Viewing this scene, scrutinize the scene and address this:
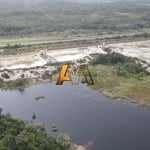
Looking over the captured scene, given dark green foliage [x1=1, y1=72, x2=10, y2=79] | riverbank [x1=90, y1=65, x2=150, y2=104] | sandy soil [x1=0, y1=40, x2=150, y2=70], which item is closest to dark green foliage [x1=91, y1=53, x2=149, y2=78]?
riverbank [x1=90, y1=65, x2=150, y2=104]

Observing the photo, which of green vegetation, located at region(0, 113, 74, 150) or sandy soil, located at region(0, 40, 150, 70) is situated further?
sandy soil, located at region(0, 40, 150, 70)

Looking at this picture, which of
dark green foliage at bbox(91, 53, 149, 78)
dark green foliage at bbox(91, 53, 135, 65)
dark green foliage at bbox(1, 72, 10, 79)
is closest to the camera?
dark green foliage at bbox(91, 53, 149, 78)

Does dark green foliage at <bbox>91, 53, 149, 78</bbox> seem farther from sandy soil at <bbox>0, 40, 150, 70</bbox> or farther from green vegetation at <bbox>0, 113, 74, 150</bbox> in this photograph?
green vegetation at <bbox>0, 113, 74, 150</bbox>

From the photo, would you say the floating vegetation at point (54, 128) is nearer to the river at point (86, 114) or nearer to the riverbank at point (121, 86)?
the river at point (86, 114)

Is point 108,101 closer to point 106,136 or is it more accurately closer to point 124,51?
point 106,136


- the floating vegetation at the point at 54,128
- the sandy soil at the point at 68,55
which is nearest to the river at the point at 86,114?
the floating vegetation at the point at 54,128

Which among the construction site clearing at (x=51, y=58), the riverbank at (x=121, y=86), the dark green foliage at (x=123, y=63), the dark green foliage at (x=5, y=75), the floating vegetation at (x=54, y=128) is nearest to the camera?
the floating vegetation at (x=54, y=128)

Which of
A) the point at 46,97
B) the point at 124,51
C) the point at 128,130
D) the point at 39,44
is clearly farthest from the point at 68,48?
the point at 128,130

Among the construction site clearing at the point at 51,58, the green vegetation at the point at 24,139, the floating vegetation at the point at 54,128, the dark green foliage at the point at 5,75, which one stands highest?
the green vegetation at the point at 24,139
